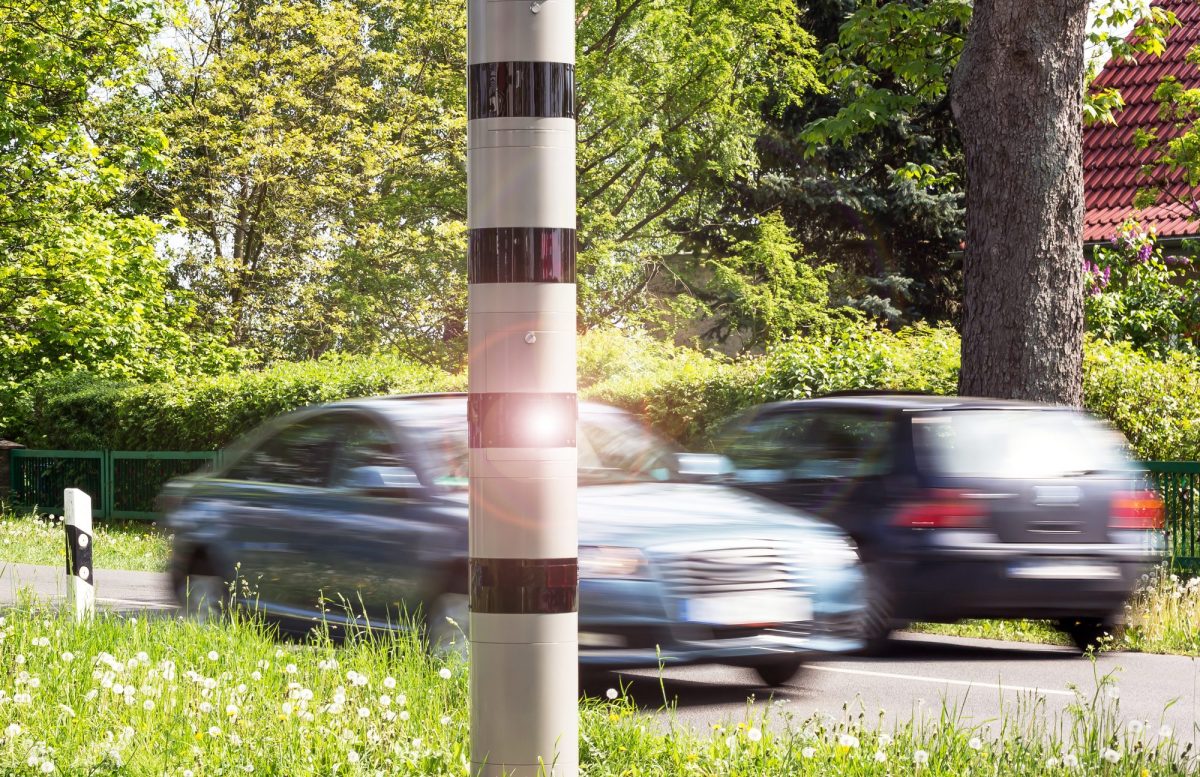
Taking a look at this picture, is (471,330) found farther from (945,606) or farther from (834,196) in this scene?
(834,196)

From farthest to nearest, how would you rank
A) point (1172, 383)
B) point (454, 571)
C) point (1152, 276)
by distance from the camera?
point (1152, 276) → point (1172, 383) → point (454, 571)

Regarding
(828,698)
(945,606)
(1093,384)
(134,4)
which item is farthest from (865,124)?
(134,4)

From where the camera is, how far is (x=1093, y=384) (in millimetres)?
13938

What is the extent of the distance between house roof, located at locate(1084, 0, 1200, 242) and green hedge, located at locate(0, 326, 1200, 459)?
6143mm

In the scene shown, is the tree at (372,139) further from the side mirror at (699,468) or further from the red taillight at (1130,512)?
the red taillight at (1130,512)

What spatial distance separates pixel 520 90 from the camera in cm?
435

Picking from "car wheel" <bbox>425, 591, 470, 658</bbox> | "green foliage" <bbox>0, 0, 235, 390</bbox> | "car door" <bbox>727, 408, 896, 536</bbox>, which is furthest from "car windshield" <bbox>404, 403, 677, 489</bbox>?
"green foliage" <bbox>0, 0, 235, 390</bbox>

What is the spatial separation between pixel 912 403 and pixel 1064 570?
145 centimetres

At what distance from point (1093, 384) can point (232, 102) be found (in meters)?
24.2

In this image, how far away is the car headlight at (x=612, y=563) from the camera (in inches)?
298

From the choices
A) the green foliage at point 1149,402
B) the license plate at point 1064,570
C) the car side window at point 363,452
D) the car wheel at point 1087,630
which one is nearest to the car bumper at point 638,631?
the car side window at point 363,452

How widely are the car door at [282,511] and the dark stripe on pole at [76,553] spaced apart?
3.16 feet

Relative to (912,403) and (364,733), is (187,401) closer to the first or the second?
(912,403)

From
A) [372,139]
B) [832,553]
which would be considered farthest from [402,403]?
[372,139]
